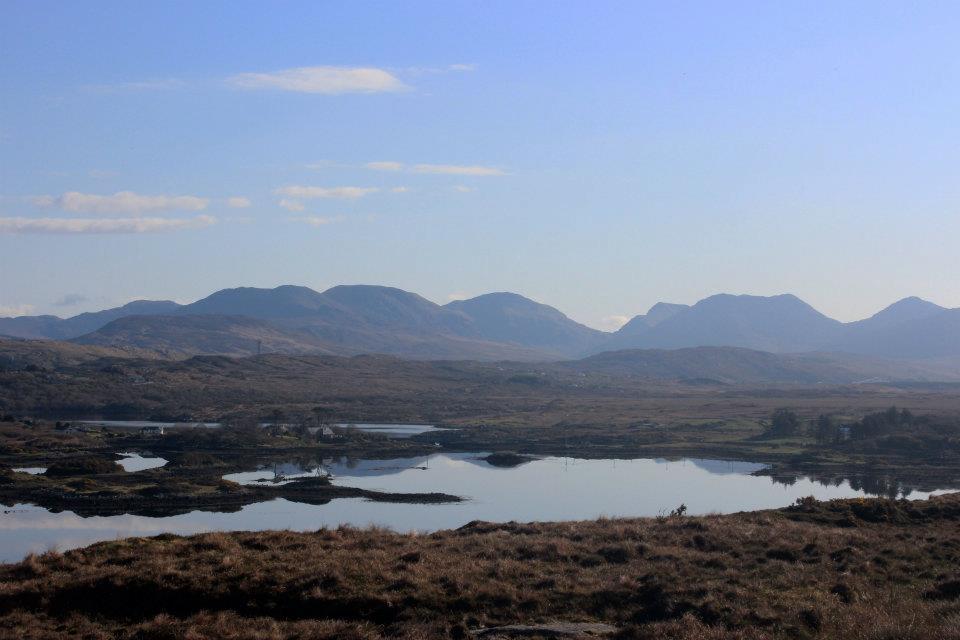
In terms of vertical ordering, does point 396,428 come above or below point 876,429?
below

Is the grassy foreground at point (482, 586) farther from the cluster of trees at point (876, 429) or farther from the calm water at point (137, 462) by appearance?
the cluster of trees at point (876, 429)

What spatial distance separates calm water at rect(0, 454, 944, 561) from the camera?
43.9 metres

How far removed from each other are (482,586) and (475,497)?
42.1 m

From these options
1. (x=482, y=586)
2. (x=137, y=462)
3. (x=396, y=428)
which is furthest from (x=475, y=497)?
(x=396, y=428)

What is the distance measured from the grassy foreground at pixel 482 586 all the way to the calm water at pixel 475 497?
52.8ft

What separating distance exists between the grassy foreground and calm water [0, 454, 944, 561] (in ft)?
52.8

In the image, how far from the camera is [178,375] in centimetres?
15412

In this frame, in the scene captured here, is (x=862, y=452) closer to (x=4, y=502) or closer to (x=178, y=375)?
(x=4, y=502)

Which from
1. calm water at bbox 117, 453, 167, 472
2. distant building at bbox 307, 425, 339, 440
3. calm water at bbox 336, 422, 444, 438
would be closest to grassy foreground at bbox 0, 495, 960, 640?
calm water at bbox 117, 453, 167, 472

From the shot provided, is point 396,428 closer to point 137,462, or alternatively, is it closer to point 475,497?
point 137,462

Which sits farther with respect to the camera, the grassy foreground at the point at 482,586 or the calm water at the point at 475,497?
the calm water at the point at 475,497

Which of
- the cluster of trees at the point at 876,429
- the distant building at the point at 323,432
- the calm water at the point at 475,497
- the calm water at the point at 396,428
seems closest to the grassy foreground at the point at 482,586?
the calm water at the point at 475,497

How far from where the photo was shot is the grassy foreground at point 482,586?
46.9 feet

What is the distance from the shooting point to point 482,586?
16422 mm
